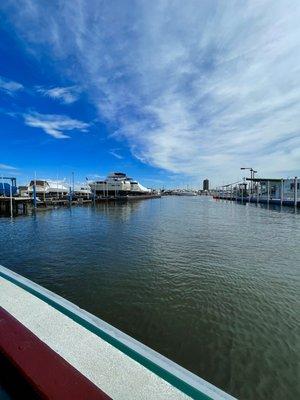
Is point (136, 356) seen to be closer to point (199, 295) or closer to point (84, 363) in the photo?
point (84, 363)

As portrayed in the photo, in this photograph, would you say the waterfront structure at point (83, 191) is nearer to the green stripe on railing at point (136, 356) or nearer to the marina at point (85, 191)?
the marina at point (85, 191)

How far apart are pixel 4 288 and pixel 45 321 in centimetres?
157

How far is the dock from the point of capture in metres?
1.99

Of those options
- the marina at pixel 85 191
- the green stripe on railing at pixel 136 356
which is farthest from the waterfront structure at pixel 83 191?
the green stripe on railing at pixel 136 356

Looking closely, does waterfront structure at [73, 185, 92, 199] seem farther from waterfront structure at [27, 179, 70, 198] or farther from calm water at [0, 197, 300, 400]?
calm water at [0, 197, 300, 400]

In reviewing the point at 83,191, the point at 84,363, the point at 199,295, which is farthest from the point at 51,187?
the point at 84,363

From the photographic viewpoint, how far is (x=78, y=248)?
15844mm

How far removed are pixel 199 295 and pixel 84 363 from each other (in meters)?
6.67

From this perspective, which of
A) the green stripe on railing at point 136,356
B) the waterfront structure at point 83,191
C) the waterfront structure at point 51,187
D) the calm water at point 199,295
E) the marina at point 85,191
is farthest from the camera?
the waterfront structure at point 83,191

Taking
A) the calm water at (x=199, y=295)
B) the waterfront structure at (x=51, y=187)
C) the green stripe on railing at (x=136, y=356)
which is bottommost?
the calm water at (x=199, y=295)

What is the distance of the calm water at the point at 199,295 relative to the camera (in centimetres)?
536

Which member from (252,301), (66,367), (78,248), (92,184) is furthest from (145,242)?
(92,184)

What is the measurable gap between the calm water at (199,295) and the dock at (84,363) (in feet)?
9.59

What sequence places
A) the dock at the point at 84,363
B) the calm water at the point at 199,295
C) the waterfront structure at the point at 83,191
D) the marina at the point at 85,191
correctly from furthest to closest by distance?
the waterfront structure at the point at 83,191 < the marina at the point at 85,191 < the calm water at the point at 199,295 < the dock at the point at 84,363
